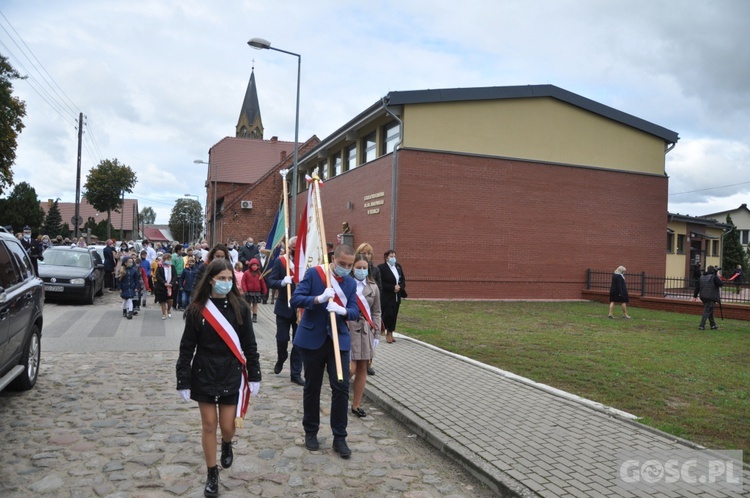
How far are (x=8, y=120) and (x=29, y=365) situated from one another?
28075mm

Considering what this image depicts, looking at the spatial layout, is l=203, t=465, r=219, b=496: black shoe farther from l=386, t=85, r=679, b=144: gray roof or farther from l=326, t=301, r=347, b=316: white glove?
l=386, t=85, r=679, b=144: gray roof

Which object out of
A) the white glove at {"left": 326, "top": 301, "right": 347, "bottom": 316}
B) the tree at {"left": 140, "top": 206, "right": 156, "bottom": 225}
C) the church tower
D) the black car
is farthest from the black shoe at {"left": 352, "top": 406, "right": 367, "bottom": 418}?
the tree at {"left": 140, "top": 206, "right": 156, "bottom": 225}

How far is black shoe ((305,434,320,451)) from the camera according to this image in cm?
521

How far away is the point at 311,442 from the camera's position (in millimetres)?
5246

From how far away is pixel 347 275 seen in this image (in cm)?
557

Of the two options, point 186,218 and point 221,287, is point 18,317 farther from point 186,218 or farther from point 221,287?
point 186,218

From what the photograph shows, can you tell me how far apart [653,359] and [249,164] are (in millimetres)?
51651

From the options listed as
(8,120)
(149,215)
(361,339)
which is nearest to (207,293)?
(361,339)

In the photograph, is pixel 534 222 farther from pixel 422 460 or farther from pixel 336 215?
pixel 422 460

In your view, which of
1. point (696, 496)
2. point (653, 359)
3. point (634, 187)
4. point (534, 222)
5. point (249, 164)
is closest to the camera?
point (696, 496)

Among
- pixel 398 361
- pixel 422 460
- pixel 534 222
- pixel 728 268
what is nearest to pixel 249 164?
pixel 534 222

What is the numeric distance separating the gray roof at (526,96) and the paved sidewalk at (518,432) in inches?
569

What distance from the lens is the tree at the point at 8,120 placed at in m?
28.8

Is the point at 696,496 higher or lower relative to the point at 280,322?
lower
